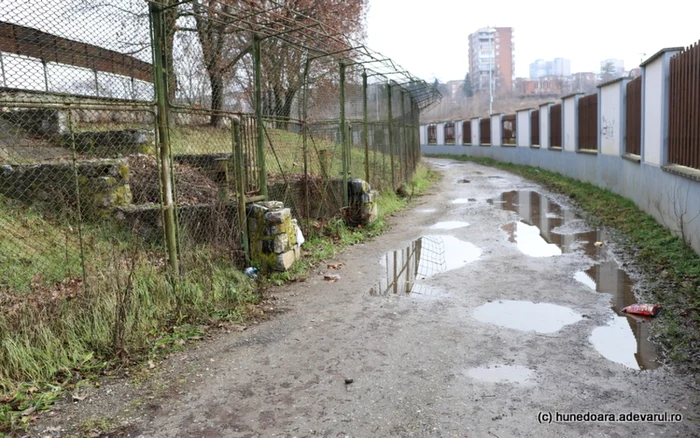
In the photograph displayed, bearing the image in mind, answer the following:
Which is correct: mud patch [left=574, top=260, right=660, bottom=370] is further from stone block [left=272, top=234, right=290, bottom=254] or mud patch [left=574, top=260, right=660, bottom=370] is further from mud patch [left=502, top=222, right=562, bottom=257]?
stone block [left=272, top=234, right=290, bottom=254]

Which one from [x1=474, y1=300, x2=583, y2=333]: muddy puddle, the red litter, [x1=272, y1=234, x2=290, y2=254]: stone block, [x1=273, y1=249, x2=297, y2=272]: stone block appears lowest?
[x1=474, y1=300, x2=583, y2=333]: muddy puddle

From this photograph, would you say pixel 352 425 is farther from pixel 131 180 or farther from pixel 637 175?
pixel 637 175

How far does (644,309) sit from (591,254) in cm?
269

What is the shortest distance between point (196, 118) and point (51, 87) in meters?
2.21

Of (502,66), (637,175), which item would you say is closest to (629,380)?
(637,175)

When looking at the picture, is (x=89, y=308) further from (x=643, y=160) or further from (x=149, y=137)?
(x=643, y=160)

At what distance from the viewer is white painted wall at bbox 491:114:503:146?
2847 centimetres

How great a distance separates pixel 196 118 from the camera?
22.2 feet

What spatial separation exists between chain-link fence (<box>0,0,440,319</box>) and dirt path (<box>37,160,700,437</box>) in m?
1.21

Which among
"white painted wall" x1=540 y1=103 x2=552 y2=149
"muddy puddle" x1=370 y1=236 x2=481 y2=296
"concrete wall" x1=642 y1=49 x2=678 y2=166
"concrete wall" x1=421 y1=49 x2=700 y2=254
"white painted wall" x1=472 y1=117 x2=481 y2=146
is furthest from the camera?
"white painted wall" x1=472 y1=117 x2=481 y2=146

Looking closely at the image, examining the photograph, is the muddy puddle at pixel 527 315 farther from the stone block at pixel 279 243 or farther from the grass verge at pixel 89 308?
the stone block at pixel 279 243

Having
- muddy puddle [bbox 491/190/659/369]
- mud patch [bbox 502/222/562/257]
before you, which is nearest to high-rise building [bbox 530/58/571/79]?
muddy puddle [bbox 491/190/659/369]

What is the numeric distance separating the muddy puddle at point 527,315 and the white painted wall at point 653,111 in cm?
473

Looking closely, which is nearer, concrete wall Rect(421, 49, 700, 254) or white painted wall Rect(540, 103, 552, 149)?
concrete wall Rect(421, 49, 700, 254)
